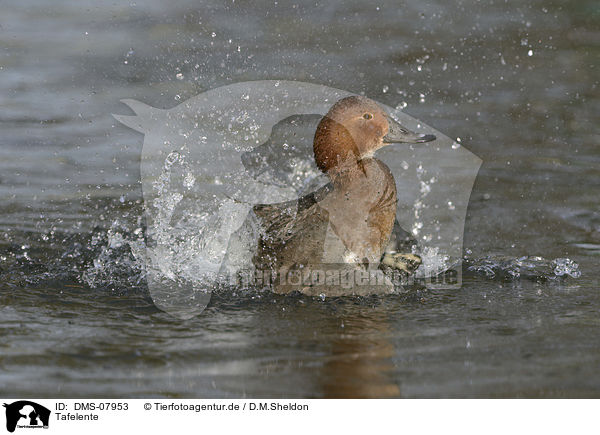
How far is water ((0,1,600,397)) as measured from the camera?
3551 millimetres

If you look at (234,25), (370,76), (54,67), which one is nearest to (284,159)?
(370,76)

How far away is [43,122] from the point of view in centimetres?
746

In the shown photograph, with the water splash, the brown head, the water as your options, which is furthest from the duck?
the water splash

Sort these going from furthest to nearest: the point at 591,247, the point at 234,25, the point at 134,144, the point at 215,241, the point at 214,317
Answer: the point at 234,25, the point at 134,144, the point at 591,247, the point at 215,241, the point at 214,317

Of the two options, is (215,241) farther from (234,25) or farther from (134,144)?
(234,25)

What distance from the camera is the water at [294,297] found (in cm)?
355

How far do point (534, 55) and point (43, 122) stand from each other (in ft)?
15.1

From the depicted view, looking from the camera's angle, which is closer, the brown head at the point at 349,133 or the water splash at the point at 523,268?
the brown head at the point at 349,133

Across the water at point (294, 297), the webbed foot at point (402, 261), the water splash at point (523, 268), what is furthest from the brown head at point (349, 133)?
the water splash at point (523, 268)
